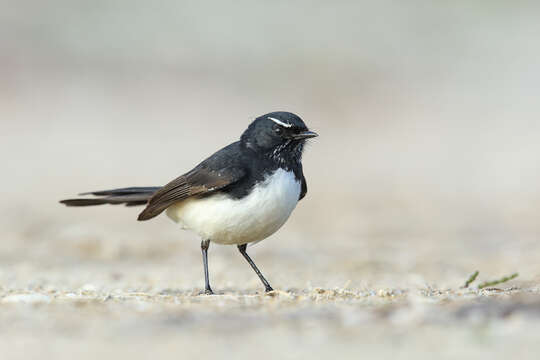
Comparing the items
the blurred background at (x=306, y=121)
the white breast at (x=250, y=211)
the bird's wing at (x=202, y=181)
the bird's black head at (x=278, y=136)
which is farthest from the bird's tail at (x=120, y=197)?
the bird's black head at (x=278, y=136)

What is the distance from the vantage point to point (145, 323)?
471 centimetres

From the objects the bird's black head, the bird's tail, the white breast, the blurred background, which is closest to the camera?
the white breast

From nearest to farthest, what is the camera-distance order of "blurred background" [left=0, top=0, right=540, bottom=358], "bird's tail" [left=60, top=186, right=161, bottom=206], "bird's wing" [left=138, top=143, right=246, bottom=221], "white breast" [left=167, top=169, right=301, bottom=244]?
"white breast" [left=167, top=169, right=301, bottom=244] → "bird's wing" [left=138, top=143, right=246, bottom=221] → "bird's tail" [left=60, top=186, right=161, bottom=206] → "blurred background" [left=0, top=0, right=540, bottom=358]

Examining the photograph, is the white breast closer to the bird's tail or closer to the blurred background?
the blurred background

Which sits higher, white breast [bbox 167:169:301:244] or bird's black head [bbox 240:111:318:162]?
bird's black head [bbox 240:111:318:162]

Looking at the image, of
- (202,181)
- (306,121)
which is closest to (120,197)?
(202,181)

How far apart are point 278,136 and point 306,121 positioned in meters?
16.4

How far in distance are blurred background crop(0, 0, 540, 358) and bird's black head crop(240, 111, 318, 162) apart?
1.31m

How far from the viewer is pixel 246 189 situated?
6523mm

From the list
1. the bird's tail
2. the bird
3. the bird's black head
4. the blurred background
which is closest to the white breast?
the bird

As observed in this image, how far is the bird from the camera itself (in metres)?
6.51

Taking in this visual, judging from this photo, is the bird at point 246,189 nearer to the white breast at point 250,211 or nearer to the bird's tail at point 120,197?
the white breast at point 250,211

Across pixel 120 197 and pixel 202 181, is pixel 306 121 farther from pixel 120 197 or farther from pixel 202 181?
pixel 202 181

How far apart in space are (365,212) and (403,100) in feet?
42.3
